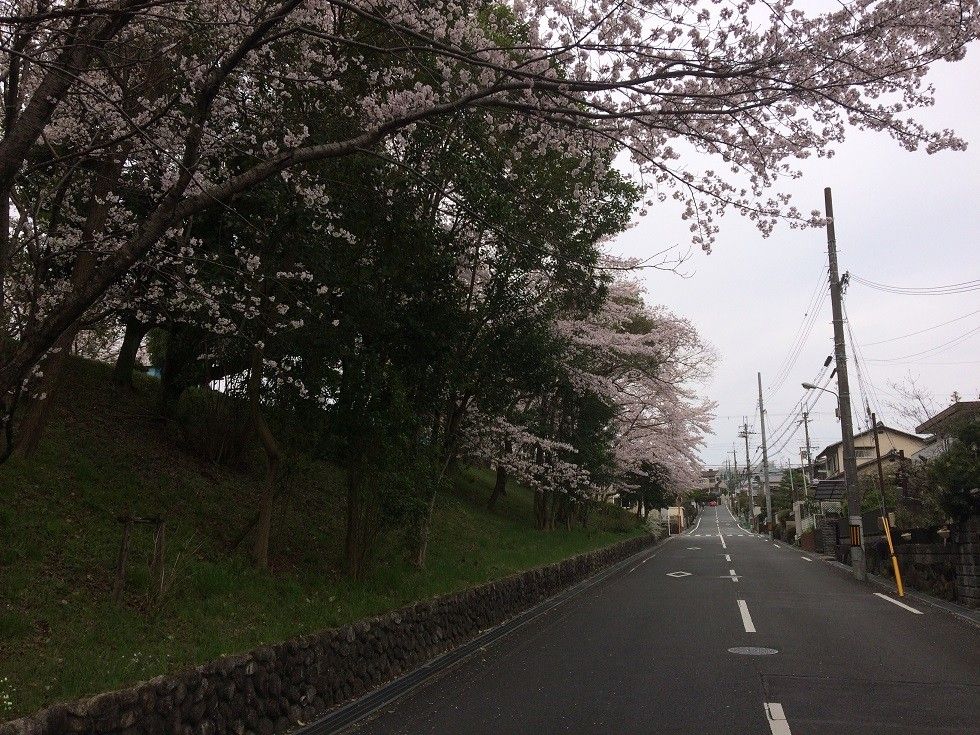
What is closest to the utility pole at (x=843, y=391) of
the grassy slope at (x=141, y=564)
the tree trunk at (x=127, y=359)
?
the grassy slope at (x=141, y=564)

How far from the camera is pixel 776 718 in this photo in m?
6.74

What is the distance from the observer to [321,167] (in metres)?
10.1

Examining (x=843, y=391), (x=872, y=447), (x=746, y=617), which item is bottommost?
(x=746, y=617)

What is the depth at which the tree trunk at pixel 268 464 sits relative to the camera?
10.5 m

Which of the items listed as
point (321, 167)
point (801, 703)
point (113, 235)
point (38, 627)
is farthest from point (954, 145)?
point (113, 235)

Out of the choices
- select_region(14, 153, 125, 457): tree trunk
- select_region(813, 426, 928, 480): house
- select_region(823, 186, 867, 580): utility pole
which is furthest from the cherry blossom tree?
select_region(813, 426, 928, 480): house

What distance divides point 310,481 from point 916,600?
510 inches

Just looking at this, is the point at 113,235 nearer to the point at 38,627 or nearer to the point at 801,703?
the point at 38,627

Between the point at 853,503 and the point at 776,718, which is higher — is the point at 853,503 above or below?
above

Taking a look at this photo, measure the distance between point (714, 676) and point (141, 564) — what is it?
656 centimetres

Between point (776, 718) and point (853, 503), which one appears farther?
point (853, 503)

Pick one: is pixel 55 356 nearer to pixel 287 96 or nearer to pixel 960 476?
pixel 287 96

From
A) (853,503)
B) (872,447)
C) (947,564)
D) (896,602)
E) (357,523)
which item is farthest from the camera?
(872,447)

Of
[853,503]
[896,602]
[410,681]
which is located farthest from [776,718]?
[853,503]
